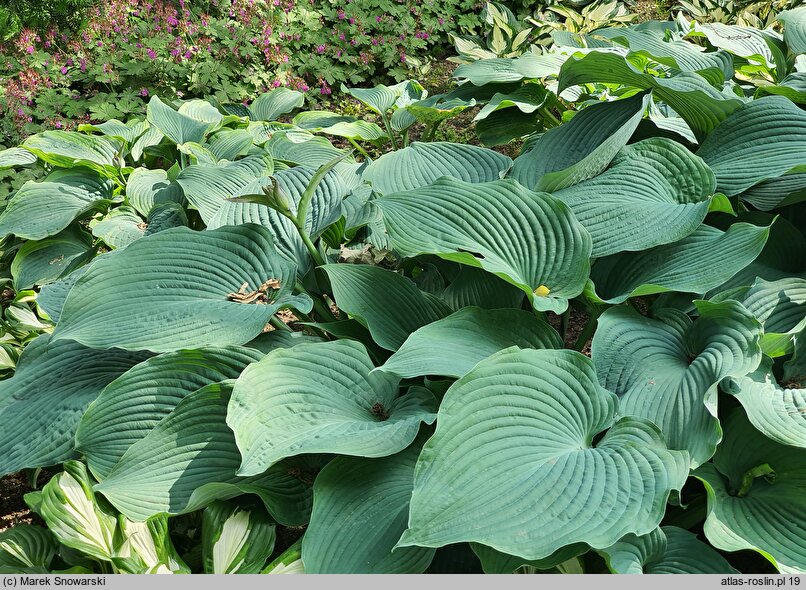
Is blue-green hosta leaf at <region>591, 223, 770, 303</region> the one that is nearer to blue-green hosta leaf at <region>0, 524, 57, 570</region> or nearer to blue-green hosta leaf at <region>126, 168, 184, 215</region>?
blue-green hosta leaf at <region>0, 524, 57, 570</region>

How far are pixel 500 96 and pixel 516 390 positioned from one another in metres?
1.56

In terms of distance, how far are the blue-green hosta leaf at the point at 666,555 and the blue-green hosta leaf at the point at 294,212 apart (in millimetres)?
1022

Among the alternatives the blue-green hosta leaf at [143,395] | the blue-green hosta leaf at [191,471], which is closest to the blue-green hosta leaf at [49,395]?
the blue-green hosta leaf at [143,395]

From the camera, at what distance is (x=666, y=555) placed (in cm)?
125

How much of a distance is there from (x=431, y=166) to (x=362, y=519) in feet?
3.83

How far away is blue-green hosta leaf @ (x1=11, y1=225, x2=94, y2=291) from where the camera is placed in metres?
2.50

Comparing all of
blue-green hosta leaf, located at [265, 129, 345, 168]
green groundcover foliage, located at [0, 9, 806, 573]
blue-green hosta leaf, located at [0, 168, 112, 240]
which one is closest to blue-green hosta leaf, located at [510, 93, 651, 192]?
green groundcover foliage, located at [0, 9, 806, 573]

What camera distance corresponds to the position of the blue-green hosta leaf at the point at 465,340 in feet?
4.43

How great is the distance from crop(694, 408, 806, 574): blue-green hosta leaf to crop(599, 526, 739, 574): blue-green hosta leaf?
2.5 inches

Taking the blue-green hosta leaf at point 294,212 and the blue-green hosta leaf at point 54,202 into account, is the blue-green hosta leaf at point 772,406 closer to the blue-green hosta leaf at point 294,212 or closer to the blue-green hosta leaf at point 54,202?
the blue-green hosta leaf at point 294,212

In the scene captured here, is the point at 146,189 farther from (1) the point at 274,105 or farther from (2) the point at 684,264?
(2) the point at 684,264

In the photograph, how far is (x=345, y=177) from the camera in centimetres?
220

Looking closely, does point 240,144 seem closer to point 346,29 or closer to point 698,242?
point 698,242

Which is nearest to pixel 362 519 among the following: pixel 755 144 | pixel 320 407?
pixel 320 407
